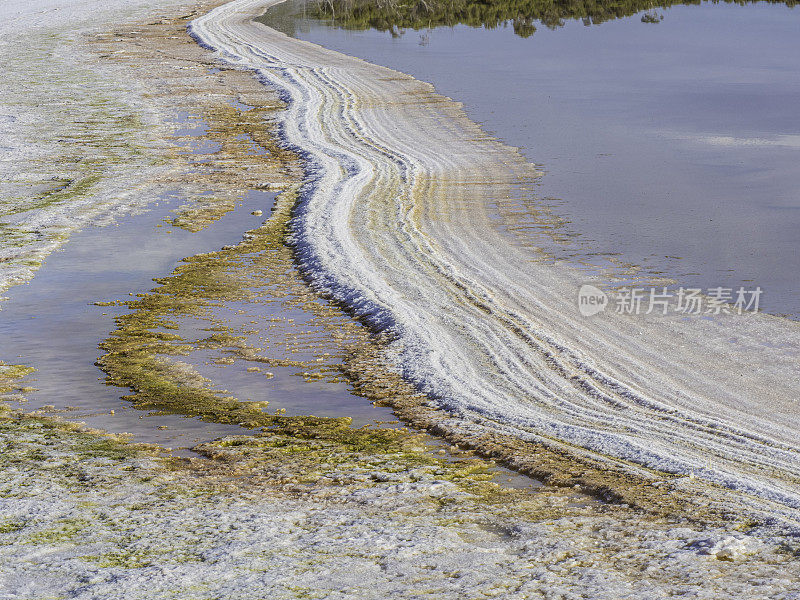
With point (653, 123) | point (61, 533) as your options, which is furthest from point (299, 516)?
point (653, 123)

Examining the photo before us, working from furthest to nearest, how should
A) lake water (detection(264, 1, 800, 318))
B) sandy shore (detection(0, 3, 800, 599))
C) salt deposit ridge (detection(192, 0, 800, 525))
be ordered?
1. lake water (detection(264, 1, 800, 318))
2. salt deposit ridge (detection(192, 0, 800, 525))
3. sandy shore (detection(0, 3, 800, 599))

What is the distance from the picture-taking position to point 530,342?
8625 millimetres

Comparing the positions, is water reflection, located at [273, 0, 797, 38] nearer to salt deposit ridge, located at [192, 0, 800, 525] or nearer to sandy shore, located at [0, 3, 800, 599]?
salt deposit ridge, located at [192, 0, 800, 525]

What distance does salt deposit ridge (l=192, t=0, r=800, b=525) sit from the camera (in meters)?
6.59

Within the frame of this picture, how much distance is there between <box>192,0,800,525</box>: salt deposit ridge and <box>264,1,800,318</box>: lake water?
42.5 inches

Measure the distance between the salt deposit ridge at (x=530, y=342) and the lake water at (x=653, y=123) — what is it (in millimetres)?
1080

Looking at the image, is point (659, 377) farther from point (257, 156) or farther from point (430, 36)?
point (430, 36)

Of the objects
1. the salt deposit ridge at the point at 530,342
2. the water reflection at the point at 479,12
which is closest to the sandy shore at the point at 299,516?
the salt deposit ridge at the point at 530,342

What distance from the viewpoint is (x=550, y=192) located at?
14266 millimetres

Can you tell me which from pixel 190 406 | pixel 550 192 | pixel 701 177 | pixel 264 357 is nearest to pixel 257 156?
pixel 550 192

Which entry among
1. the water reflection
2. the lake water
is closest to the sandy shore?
the lake water

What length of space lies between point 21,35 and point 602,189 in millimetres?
25709

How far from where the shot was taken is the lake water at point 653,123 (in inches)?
458

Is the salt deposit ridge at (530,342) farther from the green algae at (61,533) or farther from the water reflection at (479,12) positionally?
the water reflection at (479,12)
